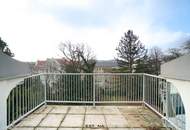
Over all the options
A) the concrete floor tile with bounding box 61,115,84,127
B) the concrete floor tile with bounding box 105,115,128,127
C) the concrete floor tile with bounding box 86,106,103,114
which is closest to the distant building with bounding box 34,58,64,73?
the concrete floor tile with bounding box 86,106,103,114

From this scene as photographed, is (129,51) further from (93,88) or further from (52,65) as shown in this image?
(93,88)

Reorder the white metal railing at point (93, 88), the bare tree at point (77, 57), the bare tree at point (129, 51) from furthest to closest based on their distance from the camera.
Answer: the bare tree at point (129, 51) < the bare tree at point (77, 57) < the white metal railing at point (93, 88)

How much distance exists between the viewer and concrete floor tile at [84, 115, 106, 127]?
5488mm

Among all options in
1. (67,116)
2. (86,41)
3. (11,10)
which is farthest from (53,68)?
(67,116)

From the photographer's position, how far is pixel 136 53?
24.1 meters

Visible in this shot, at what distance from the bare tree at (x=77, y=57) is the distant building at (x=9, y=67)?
10889 millimetres

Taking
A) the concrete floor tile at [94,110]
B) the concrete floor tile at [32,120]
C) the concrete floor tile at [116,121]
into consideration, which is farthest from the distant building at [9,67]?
the concrete floor tile at [94,110]

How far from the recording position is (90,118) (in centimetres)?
609

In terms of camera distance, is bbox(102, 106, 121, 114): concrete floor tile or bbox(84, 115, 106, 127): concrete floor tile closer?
bbox(84, 115, 106, 127): concrete floor tile

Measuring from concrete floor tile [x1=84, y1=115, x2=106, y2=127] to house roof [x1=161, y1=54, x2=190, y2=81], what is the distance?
1845 mm

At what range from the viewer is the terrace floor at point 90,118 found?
5.25 m

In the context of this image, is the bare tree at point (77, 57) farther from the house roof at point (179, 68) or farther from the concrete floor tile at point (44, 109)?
the house roof at point (179, 68)

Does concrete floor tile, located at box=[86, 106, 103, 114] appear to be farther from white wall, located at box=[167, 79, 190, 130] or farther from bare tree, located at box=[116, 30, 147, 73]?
bare tree, located at box=[116, 30, 147, 73]

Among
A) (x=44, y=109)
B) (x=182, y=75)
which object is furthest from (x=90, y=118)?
(x=182, y=75)
